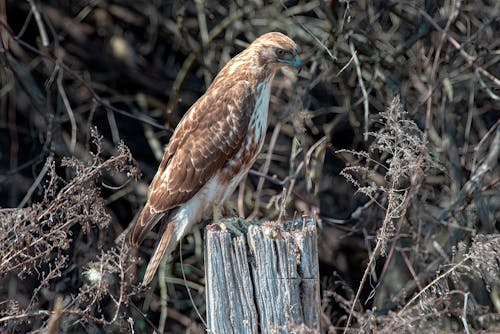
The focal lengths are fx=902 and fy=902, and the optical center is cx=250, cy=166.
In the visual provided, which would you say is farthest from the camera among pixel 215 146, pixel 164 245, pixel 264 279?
pixel 215 146

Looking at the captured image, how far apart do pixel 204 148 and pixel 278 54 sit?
628 millimetres

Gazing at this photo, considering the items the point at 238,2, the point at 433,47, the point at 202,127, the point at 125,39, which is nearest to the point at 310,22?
the point at 238,2

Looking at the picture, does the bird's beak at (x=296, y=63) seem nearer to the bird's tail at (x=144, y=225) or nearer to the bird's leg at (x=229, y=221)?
the bird's leg at (x=229, y=221)

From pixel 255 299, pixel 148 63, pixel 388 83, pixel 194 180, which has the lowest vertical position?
pixel 255 299

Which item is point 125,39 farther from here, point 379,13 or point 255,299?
point 255,299

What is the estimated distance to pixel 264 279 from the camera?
3143 mm

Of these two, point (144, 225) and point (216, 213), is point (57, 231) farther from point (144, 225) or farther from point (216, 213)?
point (216, 213)

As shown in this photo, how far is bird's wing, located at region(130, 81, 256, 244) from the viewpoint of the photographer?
4.58m

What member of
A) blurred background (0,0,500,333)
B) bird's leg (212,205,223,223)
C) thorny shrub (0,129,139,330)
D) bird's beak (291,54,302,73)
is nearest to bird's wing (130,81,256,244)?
bird's leg (212,205,223,223)

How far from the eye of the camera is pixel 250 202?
6.25 meters

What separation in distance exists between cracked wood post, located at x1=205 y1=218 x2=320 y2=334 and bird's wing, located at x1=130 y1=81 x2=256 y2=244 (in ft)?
4.50

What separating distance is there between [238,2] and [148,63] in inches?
35.0

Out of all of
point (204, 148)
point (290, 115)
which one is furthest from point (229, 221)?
point (290, 115)

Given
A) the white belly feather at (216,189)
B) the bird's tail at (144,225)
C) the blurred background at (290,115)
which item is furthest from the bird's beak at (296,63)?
the bird's tail at (144,225)
